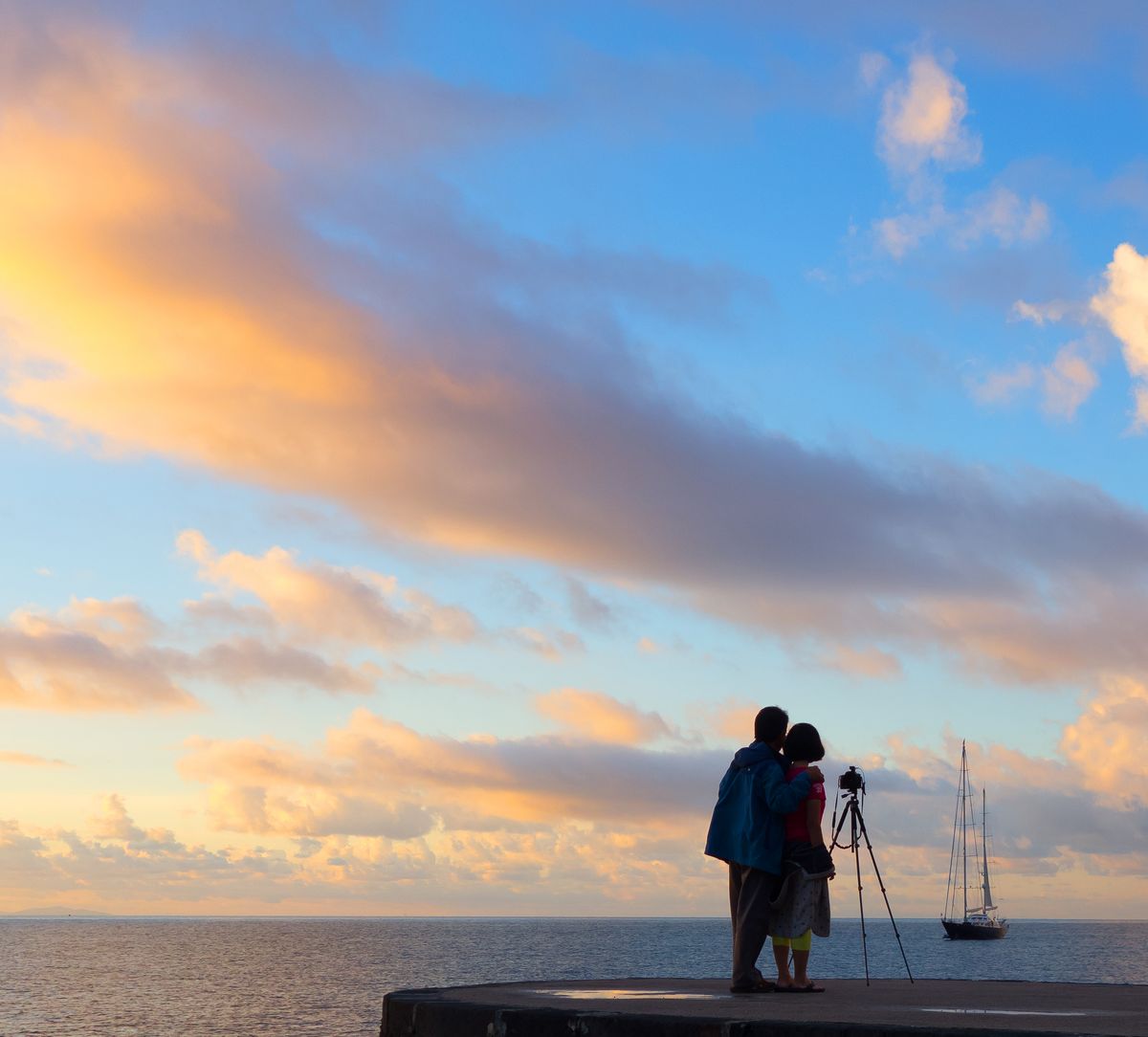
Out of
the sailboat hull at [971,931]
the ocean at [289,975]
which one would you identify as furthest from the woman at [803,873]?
the sailboat hull at [971,931]

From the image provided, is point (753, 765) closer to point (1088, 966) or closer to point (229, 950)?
point (1088, 966)

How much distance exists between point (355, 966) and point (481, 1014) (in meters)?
115

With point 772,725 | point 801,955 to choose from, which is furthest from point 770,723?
point 801,955

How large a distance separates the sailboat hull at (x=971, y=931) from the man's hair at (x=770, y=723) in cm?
17178

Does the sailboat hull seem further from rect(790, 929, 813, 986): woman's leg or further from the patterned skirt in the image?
the patterned skirt

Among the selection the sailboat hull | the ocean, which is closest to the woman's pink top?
the ocean

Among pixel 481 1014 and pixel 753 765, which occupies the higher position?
pixel 753 765

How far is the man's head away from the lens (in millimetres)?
9891

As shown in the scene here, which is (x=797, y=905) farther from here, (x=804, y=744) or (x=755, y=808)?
(x=804, y=744)

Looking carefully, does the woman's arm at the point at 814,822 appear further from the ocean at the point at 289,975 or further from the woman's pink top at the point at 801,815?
the ocean at the point at 289,975

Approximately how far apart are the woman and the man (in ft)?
0.26

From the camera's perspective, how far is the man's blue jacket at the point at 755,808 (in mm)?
9484

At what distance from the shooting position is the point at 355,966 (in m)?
116

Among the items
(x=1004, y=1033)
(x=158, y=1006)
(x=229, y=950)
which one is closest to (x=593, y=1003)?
(x=1004, y=1033)
